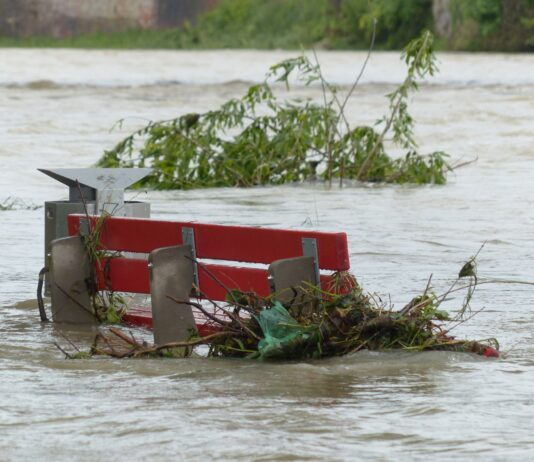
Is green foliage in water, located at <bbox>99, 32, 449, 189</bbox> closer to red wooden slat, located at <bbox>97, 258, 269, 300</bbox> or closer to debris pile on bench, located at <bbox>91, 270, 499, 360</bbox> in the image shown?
red wooden slat, located at <bbox>97, 258, 269, 300</bbox>

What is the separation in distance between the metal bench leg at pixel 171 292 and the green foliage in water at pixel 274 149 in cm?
798

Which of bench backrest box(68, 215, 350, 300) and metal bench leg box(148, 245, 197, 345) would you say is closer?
bench backrest box(68, 215, 350, 300)

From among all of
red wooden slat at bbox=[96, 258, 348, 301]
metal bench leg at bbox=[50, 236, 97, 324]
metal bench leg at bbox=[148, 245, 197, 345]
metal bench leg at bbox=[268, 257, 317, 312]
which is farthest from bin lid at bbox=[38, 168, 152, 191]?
metal bench leg at bbox=[268, 257, 317, 312]

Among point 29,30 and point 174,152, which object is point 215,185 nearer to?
point 174,152

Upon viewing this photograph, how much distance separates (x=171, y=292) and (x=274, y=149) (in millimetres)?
9168

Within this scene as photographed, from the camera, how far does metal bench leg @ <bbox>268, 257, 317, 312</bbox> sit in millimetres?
6320

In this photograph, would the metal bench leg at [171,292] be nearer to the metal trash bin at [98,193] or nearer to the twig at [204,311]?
the twig at [204,311]

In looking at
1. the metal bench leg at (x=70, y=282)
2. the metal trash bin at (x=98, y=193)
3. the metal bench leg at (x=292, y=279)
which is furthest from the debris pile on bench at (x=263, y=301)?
the metal trash bin at (x=98, y=193)

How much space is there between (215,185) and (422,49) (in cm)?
316

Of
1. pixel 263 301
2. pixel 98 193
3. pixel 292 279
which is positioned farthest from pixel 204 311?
pixel 98 193

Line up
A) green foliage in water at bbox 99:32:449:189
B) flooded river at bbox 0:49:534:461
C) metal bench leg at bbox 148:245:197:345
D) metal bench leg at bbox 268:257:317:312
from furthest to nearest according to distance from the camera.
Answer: green foliage in water at bbox 99:32:449:189
metal bench leg at bbox 148:245:197:345
metal bench leg at bbox 268:257:317:312
flooded river at bbox 0:49:534:461

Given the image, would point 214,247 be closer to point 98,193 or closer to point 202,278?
point 202,278

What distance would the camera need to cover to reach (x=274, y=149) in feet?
51.9

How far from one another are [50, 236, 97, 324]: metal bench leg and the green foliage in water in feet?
23.7
